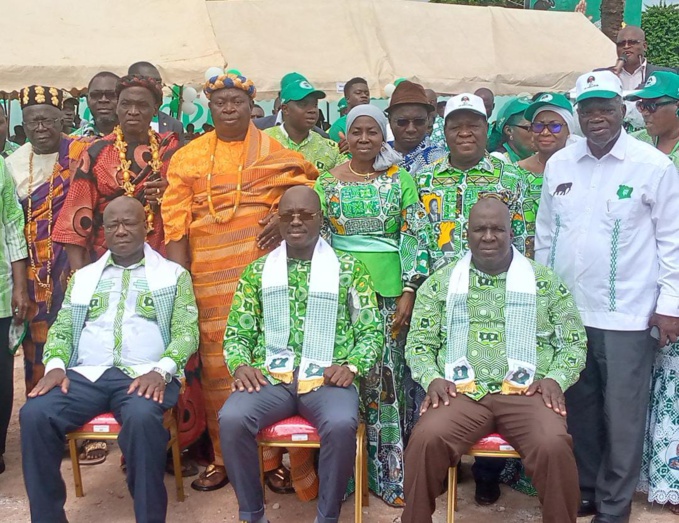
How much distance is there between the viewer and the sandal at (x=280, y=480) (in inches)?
166

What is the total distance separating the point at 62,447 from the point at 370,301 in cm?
169

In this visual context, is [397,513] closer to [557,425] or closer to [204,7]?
[557,425]

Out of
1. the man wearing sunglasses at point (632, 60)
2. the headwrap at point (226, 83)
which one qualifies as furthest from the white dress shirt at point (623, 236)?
the man wearing sunglasses at point (632, 60)

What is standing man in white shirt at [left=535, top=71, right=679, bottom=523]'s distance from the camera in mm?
3549

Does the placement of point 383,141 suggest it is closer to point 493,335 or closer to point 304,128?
point 304,128

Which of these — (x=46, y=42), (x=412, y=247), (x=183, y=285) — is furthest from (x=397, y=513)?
(x=46, y=42)

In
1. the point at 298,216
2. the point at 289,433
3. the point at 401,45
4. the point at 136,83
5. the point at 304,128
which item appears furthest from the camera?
the point at 401,45

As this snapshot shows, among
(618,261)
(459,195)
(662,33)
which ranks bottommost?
(618,261)

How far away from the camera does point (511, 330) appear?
3533 millimetres

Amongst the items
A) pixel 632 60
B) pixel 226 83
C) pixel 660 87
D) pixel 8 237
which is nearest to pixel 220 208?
pixel 226 83

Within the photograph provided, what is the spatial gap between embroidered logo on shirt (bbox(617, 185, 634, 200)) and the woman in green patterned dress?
981 millimetres

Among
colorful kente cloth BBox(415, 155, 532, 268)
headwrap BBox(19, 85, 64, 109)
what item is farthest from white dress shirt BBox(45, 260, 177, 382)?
colorful kente cloth BBox(415, 155, 532, 268)

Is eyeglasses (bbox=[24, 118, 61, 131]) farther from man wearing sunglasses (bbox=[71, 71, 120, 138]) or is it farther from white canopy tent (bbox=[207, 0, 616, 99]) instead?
white canopy tent (bbox=[207, 0, 616, 99])

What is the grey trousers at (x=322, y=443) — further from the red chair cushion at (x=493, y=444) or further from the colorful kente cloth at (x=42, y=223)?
the colorful kente cloth at (x=42, y=223)
